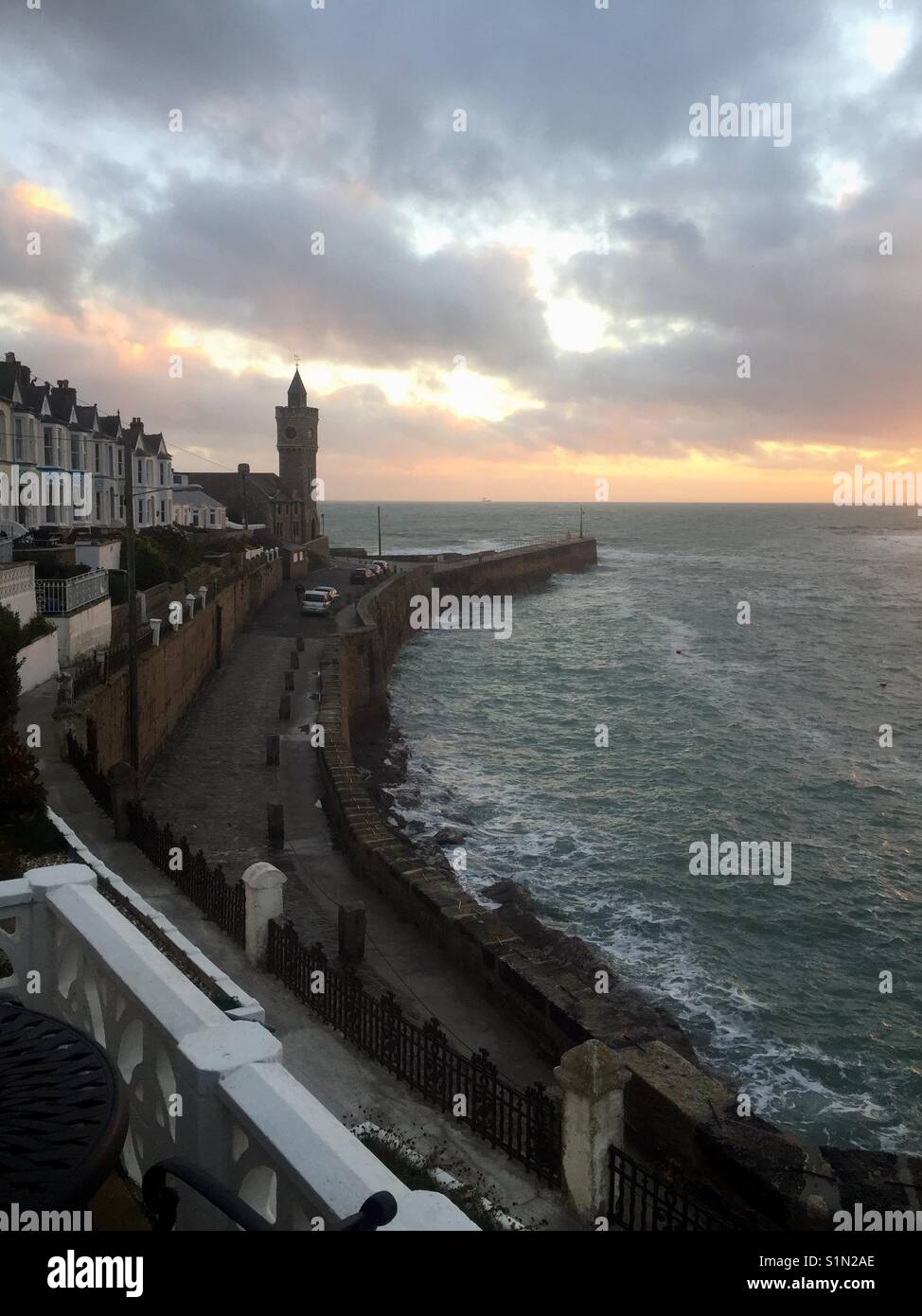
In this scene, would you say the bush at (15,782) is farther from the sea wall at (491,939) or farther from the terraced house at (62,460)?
the terraced house at (62,460)

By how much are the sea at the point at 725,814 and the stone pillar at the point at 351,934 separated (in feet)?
19.1

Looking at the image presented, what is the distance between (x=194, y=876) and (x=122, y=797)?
2.29 m

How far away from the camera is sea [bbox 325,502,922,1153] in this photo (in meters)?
15.4

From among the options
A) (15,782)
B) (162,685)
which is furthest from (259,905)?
(162,685)

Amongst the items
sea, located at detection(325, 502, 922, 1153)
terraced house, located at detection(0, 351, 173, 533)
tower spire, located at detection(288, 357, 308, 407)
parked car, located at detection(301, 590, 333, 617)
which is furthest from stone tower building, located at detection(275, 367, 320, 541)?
parked car, located at detection(301, 590, 333, 617)

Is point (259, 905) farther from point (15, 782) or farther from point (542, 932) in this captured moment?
point (542, 932)

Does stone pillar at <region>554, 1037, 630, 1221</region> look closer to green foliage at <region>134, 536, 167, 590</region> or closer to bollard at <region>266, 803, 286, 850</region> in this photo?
bollard at <region>266, 803, 286, 850</region>

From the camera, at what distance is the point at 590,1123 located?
7953 millimetres

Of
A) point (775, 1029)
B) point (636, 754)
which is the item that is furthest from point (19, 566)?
point (636, 754)

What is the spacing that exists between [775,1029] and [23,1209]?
15203 millimetres

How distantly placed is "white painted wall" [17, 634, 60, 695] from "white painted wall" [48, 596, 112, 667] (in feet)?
0.89

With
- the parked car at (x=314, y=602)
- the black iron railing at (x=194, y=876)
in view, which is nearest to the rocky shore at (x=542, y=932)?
the black iron railing at (x=194, y=876)
